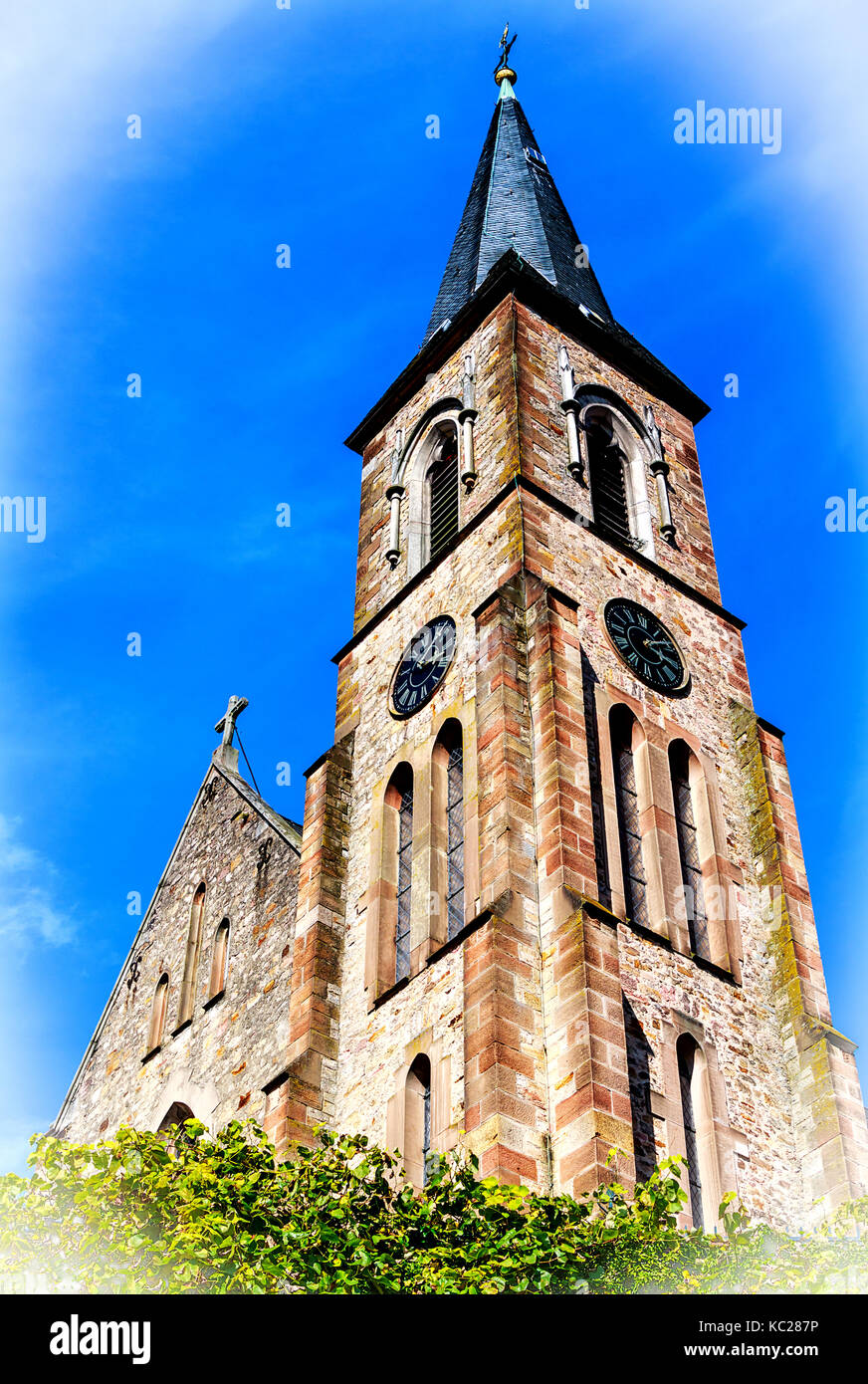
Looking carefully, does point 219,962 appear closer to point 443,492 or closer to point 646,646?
point 646,646

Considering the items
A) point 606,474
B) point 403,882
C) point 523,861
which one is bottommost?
point 523,861

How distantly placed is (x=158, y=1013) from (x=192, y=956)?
3.13ft

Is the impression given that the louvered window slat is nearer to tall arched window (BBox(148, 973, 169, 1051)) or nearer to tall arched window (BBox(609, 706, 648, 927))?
tall arched window (BBox(609, 706, 648, 927))

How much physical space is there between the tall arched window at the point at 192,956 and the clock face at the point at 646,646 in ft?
25.0

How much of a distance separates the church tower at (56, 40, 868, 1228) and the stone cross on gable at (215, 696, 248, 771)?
68 millimetres

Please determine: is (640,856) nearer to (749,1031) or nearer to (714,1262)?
(749,1031)

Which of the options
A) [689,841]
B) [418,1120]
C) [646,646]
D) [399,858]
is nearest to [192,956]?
[399,858]

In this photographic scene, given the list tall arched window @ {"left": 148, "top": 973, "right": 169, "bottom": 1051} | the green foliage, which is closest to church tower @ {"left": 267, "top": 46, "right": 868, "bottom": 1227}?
the green foliage

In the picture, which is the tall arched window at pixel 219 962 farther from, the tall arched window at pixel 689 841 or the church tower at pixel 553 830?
the tall arched window at pixel 689 841

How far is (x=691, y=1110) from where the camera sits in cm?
1777

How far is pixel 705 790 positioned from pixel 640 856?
1.98 m

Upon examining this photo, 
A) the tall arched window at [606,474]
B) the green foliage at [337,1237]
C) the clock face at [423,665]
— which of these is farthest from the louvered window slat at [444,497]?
the green foliage at [337,1237]

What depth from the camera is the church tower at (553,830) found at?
55.4 feet
